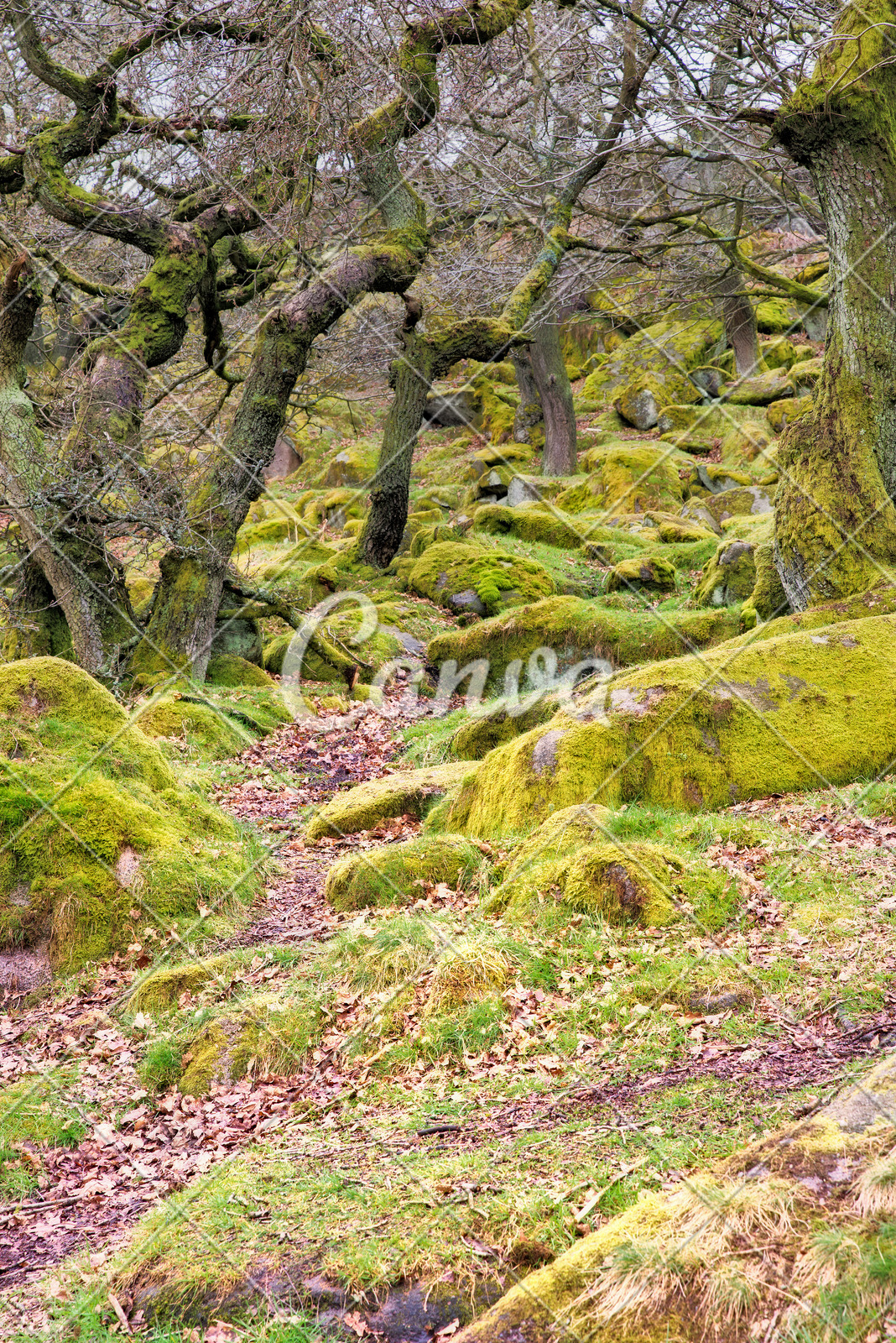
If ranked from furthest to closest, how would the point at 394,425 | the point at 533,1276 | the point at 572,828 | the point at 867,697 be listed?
the point at 394,425 < the point at 867,697 < the point at 572,828 < the point at 533,1276

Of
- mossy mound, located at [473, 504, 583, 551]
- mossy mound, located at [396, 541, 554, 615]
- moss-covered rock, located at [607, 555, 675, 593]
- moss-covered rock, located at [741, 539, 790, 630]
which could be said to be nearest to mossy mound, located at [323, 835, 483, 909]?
moss-covered rock, located at [741, 539, 790, 630]

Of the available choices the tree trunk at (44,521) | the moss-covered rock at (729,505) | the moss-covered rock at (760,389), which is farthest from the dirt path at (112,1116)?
the moss-covered rock at (760,389)

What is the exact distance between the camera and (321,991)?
5660 mm

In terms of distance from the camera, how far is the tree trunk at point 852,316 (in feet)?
27.2

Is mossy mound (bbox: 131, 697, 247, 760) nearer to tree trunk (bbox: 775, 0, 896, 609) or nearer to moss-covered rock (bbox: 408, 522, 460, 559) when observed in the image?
tree trunk (bbox: 775, 0, 896, 609)

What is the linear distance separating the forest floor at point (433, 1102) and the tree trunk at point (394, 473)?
37.4 ft

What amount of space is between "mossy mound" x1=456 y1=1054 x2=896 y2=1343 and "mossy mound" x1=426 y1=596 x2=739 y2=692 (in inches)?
327

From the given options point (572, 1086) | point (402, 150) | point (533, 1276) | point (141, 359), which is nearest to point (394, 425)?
point (402, 150)

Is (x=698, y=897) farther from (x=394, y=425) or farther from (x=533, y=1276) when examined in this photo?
(x=394, y=425)

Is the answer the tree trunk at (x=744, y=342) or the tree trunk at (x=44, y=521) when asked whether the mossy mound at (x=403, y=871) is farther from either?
the tree trunk at (x=744, y=342)

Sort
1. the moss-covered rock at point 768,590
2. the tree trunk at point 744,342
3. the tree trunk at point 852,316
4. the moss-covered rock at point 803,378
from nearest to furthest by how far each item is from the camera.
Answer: the tree trunk at point 852,316 < the moss-covered rock at point 768,590 < the moss-covered rock at point 803,378 < the tree trunk at point 744,342

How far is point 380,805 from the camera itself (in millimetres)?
8703

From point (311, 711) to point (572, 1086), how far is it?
27.9ft

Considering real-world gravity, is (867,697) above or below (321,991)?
below
